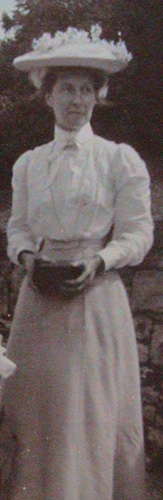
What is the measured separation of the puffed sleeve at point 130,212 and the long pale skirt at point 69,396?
0.47 ft

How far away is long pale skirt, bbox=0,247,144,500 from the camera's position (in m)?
2.21

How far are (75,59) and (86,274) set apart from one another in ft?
2.08

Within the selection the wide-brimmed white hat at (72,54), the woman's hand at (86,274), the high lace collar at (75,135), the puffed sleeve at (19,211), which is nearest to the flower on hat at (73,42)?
the wide-brimmed white hat at (72,54)

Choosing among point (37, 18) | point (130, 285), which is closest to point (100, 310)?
point (130, 285)

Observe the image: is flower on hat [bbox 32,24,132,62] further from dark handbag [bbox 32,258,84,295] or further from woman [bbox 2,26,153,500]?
dark handbag [bbox 32,258,84,295]

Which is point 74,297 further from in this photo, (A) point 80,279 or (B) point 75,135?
(B) point 75,135

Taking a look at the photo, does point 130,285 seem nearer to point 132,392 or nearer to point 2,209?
point 2,209

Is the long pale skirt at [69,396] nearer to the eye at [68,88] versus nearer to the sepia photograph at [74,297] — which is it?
the sepia photograph at [74,297]

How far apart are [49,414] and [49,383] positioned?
10 centimetres

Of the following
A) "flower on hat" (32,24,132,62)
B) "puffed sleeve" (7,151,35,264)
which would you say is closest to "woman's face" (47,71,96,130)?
"flower on hat" (32,24,132,62)

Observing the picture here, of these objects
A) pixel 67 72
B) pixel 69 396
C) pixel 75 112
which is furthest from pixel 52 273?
pixel 67 72

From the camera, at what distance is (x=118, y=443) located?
92.2 inches

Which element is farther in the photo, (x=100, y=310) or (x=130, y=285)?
(x=130, y=285)

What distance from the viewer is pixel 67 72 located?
2.16m
